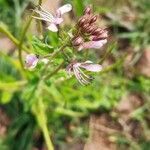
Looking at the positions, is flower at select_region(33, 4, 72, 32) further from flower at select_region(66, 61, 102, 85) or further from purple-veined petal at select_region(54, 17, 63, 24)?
flower at select_region(66, 61, 102, 85)

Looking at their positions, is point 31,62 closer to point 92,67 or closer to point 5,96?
point 92,67

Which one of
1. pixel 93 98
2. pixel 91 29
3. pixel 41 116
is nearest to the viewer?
pixel 91 29

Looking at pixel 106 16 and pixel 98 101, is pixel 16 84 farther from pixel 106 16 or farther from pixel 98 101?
pixel 106 16

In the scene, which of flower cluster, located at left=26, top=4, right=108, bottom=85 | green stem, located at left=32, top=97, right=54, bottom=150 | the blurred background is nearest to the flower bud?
flower cluster, located at left=26, top=4, right=108, bottom=85

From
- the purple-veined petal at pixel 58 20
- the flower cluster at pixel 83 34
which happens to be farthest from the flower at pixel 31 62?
the purple-veined petal at pixel 58 20

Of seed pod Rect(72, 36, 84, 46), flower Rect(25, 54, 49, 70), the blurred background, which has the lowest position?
the blurred background

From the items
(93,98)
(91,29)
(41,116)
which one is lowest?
(93,98)

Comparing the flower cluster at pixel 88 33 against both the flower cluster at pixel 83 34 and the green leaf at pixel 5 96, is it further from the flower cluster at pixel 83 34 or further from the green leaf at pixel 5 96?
the green leaf at pixel 5 96

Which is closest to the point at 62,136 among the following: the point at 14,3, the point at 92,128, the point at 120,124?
the point at 92,128

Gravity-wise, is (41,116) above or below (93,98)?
above

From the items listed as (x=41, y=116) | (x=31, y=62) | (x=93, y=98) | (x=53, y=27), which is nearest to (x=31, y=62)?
(x=31, y=62)

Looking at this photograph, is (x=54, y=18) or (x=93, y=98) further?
(x=93, y=98)
